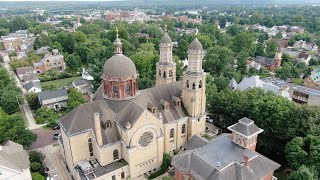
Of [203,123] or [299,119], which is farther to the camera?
[203,123]

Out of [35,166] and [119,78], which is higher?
[119,78]

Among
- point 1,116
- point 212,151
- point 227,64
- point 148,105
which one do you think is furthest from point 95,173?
point 227,64

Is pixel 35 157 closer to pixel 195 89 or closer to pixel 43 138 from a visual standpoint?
pixel 43 138

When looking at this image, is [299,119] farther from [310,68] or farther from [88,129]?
[310,68]

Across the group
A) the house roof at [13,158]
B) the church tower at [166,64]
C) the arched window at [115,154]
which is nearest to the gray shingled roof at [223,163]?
the arched window at [115,154]

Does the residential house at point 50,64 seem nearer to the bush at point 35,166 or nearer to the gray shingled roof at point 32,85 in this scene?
the gray shingled roof at point 32,85

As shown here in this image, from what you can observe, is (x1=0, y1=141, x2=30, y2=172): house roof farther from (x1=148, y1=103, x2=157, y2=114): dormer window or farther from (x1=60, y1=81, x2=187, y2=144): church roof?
(x1=148, y1=103, x2=157, y2=114): dormer window

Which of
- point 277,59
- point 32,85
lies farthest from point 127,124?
point 277,59
